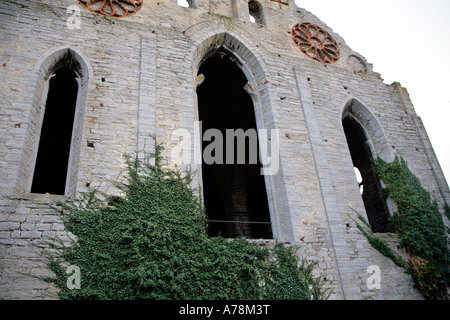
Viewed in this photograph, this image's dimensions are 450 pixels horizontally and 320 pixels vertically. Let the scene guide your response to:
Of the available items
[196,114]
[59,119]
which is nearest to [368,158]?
[196,114]

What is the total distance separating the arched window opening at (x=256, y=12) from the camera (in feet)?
31.8

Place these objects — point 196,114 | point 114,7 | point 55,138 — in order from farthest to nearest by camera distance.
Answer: point 55,138 → point 114,7 → point 196,114

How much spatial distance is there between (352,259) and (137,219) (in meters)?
4.33

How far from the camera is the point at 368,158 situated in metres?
9.37

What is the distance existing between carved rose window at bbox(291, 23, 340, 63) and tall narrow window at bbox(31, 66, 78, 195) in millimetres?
6718

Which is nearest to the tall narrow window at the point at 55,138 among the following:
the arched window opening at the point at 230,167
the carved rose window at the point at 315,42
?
the arched window opening at the point at 230,167

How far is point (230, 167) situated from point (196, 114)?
5271mm

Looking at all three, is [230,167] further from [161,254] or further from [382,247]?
[161,254]

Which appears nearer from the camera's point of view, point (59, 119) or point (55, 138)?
point (59, 119)

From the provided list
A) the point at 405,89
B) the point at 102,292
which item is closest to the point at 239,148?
the point at 405,89

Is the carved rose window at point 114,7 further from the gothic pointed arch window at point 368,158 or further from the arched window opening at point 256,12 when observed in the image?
the gothic pointed arch window at point 368,158

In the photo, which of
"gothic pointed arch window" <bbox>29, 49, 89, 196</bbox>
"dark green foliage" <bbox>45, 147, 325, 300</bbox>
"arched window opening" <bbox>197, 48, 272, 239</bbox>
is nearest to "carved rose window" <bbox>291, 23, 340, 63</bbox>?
"arched window opening" <bbox>197, 48, 272, 239</bbox>

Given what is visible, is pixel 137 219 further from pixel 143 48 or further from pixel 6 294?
pixel 143 48

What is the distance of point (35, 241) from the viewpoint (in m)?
4.95
